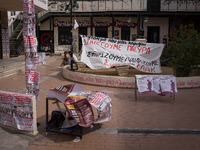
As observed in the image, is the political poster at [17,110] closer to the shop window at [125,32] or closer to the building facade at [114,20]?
the building facade at [114,20]

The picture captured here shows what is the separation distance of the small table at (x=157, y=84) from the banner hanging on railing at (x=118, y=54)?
11.3ft

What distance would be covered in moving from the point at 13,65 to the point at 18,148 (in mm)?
11678

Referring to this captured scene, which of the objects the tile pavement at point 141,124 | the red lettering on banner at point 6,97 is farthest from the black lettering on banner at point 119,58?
the red lettering on banner at point 6,97

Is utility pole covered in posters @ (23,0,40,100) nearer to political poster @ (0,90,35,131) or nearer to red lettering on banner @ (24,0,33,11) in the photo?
red lettering on banner @ (24,0,33,11)

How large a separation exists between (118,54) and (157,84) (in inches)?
160

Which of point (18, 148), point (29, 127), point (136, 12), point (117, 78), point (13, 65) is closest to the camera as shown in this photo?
point (18, 148)

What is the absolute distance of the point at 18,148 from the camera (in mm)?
4562

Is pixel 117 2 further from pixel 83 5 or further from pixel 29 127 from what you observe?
pixel 29 127

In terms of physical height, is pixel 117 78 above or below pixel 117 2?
below

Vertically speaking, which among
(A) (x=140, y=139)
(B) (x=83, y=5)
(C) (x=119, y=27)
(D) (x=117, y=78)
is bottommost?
(A) (x=140, y=139)

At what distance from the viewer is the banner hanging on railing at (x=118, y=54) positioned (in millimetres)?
11664

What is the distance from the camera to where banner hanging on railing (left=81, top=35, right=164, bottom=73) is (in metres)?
11.7

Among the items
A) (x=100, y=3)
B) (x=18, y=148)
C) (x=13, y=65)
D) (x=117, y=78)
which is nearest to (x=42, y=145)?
(x=18, y=148)

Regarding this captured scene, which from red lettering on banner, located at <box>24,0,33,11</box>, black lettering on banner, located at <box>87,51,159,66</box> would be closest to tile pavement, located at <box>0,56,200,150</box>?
red lettering on banner, located at <box>24,0,33,11</box>
